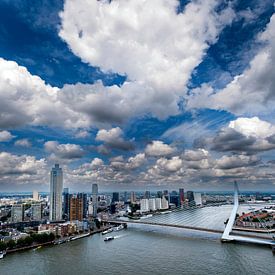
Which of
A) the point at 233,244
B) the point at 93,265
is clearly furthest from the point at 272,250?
the point at 93,265

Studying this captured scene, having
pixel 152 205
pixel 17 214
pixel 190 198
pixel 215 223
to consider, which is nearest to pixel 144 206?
pixel 152 205

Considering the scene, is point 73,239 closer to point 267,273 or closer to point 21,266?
point 21,266

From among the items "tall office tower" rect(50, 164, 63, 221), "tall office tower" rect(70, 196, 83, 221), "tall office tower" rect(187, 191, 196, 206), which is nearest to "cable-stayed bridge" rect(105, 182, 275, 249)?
"tall office tower" rect(70, 196, 83, 221)

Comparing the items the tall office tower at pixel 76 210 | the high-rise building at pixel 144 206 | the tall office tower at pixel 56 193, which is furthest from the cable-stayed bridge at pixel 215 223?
the high-rise building at pixel 144 206

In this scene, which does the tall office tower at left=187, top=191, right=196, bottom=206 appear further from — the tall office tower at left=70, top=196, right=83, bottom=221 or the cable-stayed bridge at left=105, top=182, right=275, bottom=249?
the tall office tower at left=70, top=196, right=83, bottom=221

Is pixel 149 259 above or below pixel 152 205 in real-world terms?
below

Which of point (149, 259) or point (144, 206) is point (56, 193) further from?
point (149, 259)
